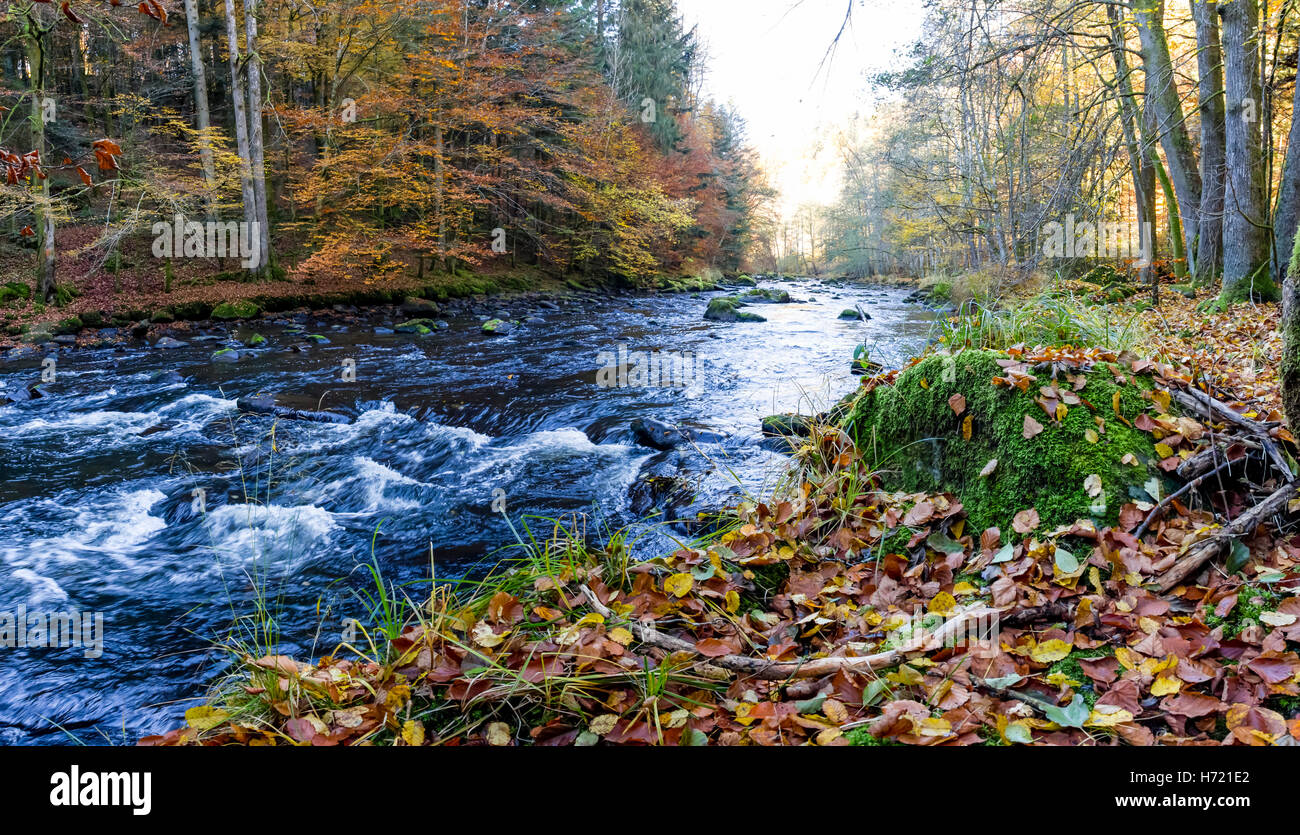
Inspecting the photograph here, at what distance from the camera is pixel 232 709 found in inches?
88.1

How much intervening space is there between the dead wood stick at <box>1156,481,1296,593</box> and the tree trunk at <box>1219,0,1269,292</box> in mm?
8136

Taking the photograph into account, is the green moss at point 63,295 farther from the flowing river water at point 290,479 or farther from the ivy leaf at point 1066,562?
the ivy leaf at point 1066,562

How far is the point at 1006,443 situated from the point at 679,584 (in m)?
1.69

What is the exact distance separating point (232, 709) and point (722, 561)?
1.89m

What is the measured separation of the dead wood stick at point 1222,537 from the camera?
7.63 ft

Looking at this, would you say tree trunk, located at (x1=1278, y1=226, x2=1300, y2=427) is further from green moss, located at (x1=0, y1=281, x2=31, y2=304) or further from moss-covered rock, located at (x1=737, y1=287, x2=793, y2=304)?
moss-covered rock, located at (x1=737, y1=287, x2=793, y2=304)

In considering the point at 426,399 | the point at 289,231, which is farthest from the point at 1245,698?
the point at 289,231

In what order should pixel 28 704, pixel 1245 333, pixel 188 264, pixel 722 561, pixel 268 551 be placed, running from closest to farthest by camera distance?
pixel 722 561 → pixel 28 704 → pixel 268 551 → pixel 1245 333 → pixel 188 264

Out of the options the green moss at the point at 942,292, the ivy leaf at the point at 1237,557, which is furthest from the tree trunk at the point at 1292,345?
the green moss at the point at 942,292

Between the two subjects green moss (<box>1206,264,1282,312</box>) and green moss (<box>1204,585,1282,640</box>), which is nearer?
green moss (<box>1204,585,1282,640</box>)

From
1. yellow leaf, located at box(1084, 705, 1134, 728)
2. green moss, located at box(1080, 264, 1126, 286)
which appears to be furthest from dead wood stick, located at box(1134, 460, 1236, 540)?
green moss, located at box(1080, 264, 1126, 286)

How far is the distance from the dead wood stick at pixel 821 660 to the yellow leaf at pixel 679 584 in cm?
36

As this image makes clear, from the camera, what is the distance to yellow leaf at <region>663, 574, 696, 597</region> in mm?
2748
